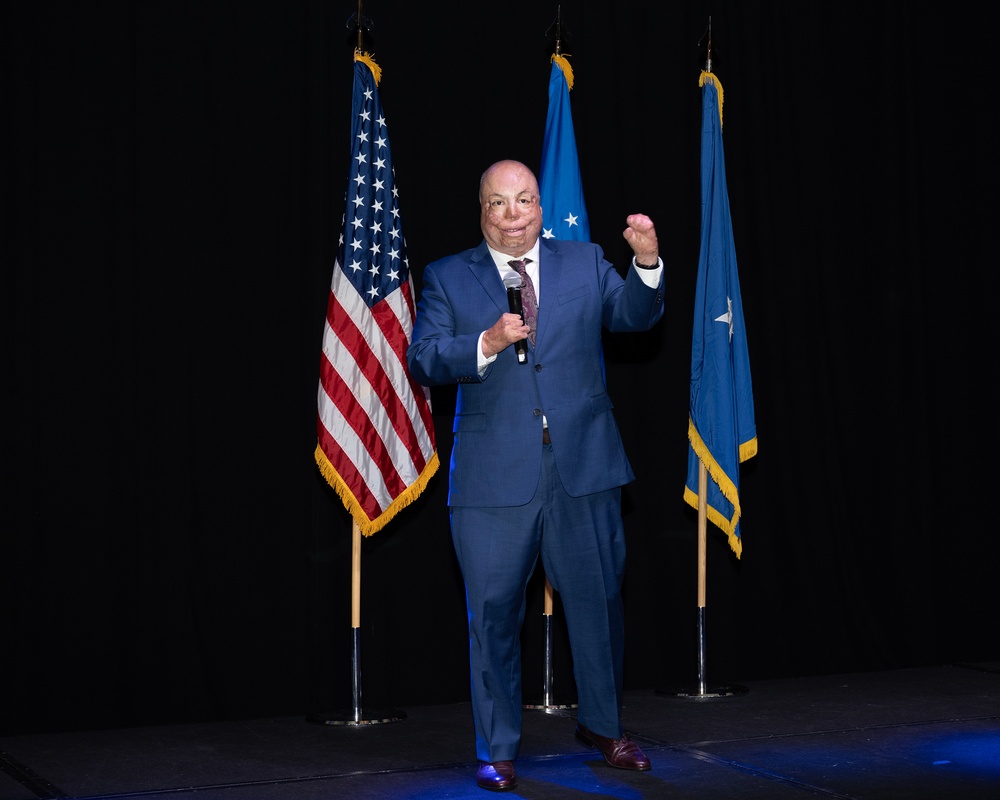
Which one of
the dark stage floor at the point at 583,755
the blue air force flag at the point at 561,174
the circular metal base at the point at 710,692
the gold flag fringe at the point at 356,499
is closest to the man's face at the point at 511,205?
the blue air force flag at the point at 561,174

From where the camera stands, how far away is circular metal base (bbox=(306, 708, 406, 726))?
14.8 feet

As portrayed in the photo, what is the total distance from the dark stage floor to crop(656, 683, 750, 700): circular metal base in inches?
0.8

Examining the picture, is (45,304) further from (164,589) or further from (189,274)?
(164,589)

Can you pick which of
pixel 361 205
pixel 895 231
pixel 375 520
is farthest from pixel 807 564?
pixel 361 205

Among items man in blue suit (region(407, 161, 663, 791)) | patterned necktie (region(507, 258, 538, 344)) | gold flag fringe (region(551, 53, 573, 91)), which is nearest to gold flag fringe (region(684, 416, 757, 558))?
man in blue suit (region(407, 161, 663, 791))

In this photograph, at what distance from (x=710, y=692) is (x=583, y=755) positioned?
121 cm

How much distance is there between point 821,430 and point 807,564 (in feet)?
1.90

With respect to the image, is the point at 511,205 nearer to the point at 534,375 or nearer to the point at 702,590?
the point at 534,375

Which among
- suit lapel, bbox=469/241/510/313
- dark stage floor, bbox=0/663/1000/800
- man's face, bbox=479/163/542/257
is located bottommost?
dark stage floor, bbox=0/663/1000/800

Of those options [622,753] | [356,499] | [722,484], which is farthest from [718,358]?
[622,753]

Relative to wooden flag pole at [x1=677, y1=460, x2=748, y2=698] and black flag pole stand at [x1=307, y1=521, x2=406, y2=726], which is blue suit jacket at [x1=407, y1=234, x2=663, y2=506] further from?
wooden flag pole at [x1=677, y1=460, x2=748, y2=698]

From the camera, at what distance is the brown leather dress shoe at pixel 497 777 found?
3459mm

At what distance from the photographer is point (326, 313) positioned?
4.66 meters

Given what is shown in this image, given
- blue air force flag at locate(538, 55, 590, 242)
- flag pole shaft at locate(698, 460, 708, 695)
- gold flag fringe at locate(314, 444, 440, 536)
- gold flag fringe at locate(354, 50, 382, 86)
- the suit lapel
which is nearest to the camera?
the suit lapel
